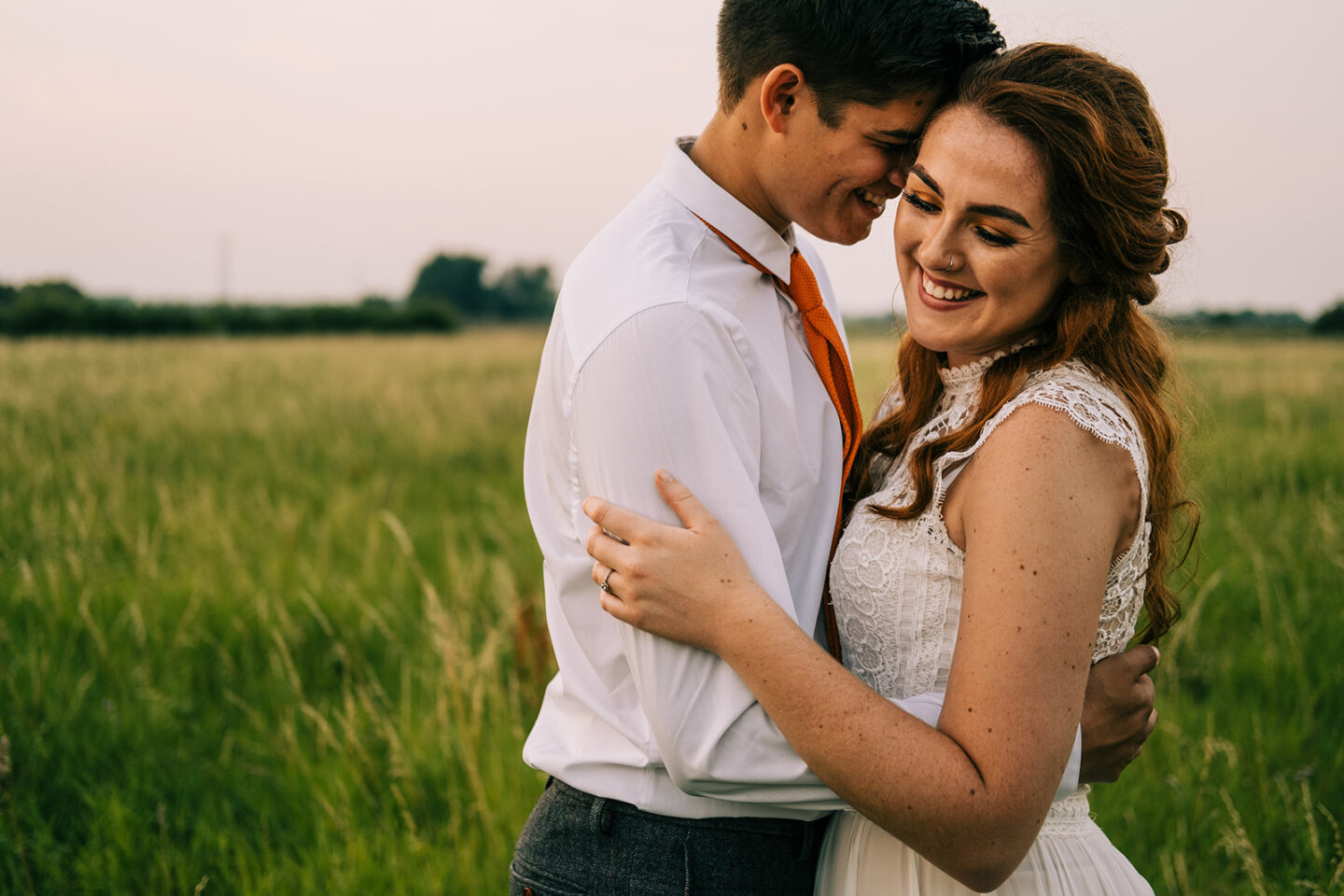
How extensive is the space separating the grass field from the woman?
0.69 m

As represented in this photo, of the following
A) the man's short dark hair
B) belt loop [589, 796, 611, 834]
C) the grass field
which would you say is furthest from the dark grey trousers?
the man's short dark hair

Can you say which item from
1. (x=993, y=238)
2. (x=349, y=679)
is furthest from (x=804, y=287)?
(x=349, y=679)

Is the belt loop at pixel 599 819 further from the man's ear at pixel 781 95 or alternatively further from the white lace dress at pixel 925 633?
the man's ear at pixel 781 95

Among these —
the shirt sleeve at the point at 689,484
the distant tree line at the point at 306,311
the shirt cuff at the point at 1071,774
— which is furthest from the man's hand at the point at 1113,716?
the distant tree line at the point at 306,311

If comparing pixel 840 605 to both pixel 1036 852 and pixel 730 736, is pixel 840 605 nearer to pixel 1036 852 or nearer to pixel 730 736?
pixel 730 736

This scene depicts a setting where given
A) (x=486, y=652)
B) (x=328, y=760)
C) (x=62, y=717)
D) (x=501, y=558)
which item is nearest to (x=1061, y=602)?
(x=486, y=652)

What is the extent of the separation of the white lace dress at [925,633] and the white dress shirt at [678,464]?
0.12m

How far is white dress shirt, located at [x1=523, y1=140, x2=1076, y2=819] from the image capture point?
155 cm

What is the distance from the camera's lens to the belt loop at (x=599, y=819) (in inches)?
67.9

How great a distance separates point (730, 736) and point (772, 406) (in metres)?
0.58

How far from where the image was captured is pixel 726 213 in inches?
72.6

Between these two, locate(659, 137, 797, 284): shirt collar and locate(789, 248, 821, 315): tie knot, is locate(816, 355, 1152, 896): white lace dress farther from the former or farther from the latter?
locate(659, 137, 797, 284): shirt collar

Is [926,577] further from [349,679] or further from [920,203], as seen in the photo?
[349,679]

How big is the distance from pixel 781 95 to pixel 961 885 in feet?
5.31
